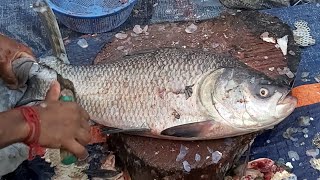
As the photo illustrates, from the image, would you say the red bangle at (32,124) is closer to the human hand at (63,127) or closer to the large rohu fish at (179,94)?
the human hand at (63,127)

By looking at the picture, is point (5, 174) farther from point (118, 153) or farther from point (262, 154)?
point (262, 154)

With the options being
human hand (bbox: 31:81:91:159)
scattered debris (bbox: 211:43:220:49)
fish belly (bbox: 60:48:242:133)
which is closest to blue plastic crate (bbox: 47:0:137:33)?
scattered debris (bbox: 211:43:220:49)

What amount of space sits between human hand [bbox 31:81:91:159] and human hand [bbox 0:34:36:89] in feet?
1.81

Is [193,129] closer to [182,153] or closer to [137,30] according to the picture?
[182,153]

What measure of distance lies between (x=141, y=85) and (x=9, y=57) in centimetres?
57

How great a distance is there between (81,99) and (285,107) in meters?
0.89

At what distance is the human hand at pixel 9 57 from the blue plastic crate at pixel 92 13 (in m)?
1.10

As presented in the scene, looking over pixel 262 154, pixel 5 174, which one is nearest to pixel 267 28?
pixel 262 154

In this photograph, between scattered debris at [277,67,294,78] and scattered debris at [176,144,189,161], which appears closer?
scattered debris at [176,144,189,161]

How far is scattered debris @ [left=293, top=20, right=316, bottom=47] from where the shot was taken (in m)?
3.40

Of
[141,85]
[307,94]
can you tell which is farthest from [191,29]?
[307,94]

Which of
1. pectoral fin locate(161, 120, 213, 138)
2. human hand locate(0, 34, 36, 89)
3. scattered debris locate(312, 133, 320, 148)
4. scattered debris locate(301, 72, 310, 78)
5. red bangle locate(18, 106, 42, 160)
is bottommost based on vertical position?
scattered debris locate(312, 133, 320, 148)

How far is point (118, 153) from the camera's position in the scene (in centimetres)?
278

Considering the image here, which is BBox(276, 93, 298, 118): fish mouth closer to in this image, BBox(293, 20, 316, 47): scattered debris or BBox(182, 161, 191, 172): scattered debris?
BBox(182, 161, 191, 172): scattered debris
